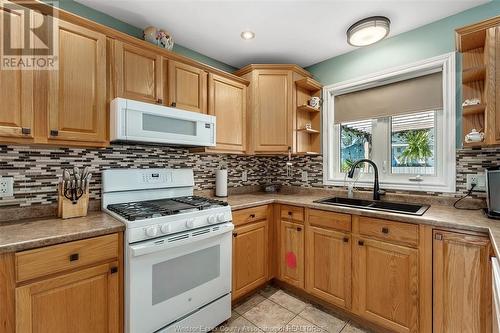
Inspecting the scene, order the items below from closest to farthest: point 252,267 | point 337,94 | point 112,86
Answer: point 112,86 < point 252,267 < point 337,94

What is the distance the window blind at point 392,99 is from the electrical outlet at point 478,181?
611mm

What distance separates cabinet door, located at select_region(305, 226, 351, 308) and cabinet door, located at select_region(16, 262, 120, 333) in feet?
4.87

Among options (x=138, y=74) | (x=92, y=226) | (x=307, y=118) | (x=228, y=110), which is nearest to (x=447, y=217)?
(x=307, y=118)

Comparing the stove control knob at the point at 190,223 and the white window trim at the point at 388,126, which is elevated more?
the white window trim at the point at 388,126

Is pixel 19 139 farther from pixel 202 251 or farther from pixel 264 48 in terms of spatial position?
pixel 264 48

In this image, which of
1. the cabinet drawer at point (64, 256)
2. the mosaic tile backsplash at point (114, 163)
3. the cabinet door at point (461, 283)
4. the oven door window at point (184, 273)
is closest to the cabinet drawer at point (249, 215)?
the oven door window at point (184, 273)

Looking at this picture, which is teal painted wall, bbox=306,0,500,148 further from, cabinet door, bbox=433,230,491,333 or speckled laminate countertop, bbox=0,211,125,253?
speckled laminate countertop, bbox=0,211,125,253

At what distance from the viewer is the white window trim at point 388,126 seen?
6.24ft

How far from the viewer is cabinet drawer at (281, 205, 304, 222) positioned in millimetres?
2160

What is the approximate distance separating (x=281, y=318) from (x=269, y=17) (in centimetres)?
242

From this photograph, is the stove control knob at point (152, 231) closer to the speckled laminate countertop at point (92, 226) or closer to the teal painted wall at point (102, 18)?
the speckled laminate countertop at point (92, 226)

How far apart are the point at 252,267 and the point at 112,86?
183 centimetres

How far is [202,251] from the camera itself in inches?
66.1

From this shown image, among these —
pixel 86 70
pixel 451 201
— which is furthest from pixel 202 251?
pixel 451 201
